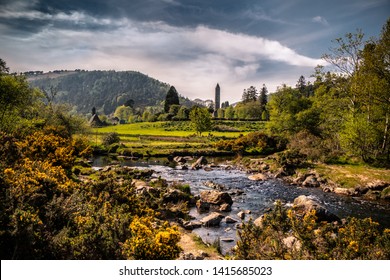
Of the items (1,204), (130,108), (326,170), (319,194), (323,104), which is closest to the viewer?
(1,204)

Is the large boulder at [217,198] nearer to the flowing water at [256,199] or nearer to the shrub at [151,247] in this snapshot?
the flowing water at [256,199]

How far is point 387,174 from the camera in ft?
92.6

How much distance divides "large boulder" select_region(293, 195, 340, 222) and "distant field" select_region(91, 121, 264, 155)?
35273mm

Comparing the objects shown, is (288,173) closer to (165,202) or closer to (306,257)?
(165,202)

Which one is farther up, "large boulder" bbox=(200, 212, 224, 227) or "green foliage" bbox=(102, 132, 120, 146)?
"green foliage" bbox=(102, 132, 120, 146)

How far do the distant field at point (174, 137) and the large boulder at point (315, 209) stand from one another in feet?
116

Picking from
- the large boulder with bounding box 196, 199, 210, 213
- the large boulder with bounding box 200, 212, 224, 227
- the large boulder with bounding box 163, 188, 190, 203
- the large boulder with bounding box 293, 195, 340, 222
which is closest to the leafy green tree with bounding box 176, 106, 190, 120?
the large boulder with bounding box 163, 188, 190, 203

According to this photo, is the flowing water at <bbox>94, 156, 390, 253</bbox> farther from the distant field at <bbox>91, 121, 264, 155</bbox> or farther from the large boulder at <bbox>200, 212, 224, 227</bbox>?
the distant field at <bbox>91, 121, 264, 155</bbox>

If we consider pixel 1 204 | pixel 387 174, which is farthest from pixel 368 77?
pixel 1 204

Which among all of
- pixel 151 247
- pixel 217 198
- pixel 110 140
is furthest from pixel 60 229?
pixel 110 140

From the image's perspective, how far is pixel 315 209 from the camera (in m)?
18.7

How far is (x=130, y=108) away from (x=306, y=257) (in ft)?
622

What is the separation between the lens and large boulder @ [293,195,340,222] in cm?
1861

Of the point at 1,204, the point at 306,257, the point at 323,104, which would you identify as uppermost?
the point at 323,104
